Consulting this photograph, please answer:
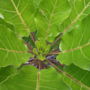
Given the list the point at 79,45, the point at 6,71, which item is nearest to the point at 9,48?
the point at 6,71

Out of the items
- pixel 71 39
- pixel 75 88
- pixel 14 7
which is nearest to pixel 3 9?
pixel 14 7

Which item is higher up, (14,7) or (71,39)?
(14,7)

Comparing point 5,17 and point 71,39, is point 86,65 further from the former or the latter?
point 5,17

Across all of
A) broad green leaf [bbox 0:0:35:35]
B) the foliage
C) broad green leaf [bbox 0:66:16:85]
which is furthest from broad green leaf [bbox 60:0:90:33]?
broad green leaf [bbox 0:66:16:85]

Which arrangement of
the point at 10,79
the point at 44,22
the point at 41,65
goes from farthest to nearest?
1. the point at 41,65
2. the point at 44,22
3. the point at 10,79

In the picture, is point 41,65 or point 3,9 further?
point 41,65

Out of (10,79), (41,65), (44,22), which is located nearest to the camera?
(10,79)

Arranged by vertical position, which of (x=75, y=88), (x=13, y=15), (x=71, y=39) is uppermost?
(x=13, y=15)
